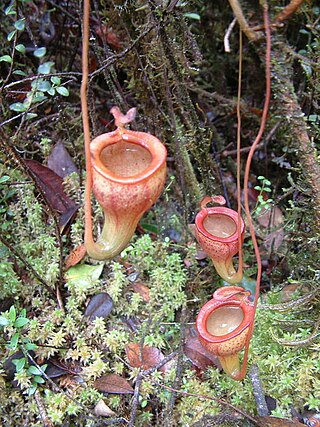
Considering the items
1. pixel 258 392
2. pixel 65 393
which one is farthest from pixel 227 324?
pixel 65 393

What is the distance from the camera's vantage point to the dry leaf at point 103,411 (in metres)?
1.93

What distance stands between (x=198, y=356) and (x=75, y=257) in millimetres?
737

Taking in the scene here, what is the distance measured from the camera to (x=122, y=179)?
1.24 metres

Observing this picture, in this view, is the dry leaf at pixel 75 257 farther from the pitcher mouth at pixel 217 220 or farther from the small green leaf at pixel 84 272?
the pitcher mouth at pixel 217 220

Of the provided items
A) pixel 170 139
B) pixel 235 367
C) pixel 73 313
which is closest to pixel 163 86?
pixel 170 139

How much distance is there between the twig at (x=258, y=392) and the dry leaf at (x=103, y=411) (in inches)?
22.6

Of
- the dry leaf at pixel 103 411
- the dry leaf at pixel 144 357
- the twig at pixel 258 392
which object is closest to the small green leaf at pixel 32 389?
the dry leaf at pixel 103 411

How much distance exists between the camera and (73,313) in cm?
217

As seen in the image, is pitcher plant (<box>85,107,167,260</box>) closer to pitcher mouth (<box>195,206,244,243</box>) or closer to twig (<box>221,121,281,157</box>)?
pitcher mouth (<box>195,206,244,243</box>)

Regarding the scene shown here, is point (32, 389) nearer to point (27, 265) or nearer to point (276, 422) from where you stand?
point (27, 265)

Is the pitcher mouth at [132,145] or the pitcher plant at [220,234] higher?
the pitcher mouth at [132,145]

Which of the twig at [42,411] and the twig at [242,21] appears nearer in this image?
the twig at [242,21]

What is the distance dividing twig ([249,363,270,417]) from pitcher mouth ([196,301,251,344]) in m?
0.20

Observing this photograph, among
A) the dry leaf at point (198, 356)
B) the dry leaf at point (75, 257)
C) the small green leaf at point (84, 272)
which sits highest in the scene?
the dry leaf at point (75, 257)
